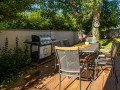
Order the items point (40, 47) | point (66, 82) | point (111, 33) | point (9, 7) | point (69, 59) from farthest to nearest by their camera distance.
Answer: point (111, 33) → point (40, 47) → point (66, 82) → point (9, 7) → point (69, 59)

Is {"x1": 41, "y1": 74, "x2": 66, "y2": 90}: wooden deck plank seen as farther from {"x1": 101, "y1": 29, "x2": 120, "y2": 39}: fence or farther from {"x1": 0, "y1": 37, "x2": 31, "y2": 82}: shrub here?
{"x1": 101, "y1": 29, "x2": 120, "y2": 39}: fence

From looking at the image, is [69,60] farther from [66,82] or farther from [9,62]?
[9,62]

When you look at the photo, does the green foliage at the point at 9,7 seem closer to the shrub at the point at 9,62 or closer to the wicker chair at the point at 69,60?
the shrub at the point at 9,62

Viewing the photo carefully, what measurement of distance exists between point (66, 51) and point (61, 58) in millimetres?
221

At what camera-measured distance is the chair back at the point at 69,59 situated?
1907 millimetres

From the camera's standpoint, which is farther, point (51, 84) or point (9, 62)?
point (9, 62)

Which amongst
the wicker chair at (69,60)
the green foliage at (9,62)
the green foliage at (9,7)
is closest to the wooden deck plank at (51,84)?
the wicker chair at (69,60)

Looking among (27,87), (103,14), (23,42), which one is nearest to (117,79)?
(27,87)

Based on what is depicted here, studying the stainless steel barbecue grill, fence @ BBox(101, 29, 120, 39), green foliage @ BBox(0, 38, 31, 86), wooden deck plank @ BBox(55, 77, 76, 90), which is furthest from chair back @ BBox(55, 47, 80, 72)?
fence @ BBox(101, 29, 120, 39)

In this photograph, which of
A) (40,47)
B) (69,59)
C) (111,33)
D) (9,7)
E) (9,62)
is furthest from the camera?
(111,33)

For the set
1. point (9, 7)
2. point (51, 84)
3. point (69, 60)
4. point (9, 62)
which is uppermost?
point (9, 7)

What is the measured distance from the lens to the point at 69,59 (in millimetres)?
1983

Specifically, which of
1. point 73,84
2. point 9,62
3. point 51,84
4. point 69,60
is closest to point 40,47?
point 9,62

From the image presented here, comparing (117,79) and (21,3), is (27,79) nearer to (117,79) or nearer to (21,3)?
(21,3)
